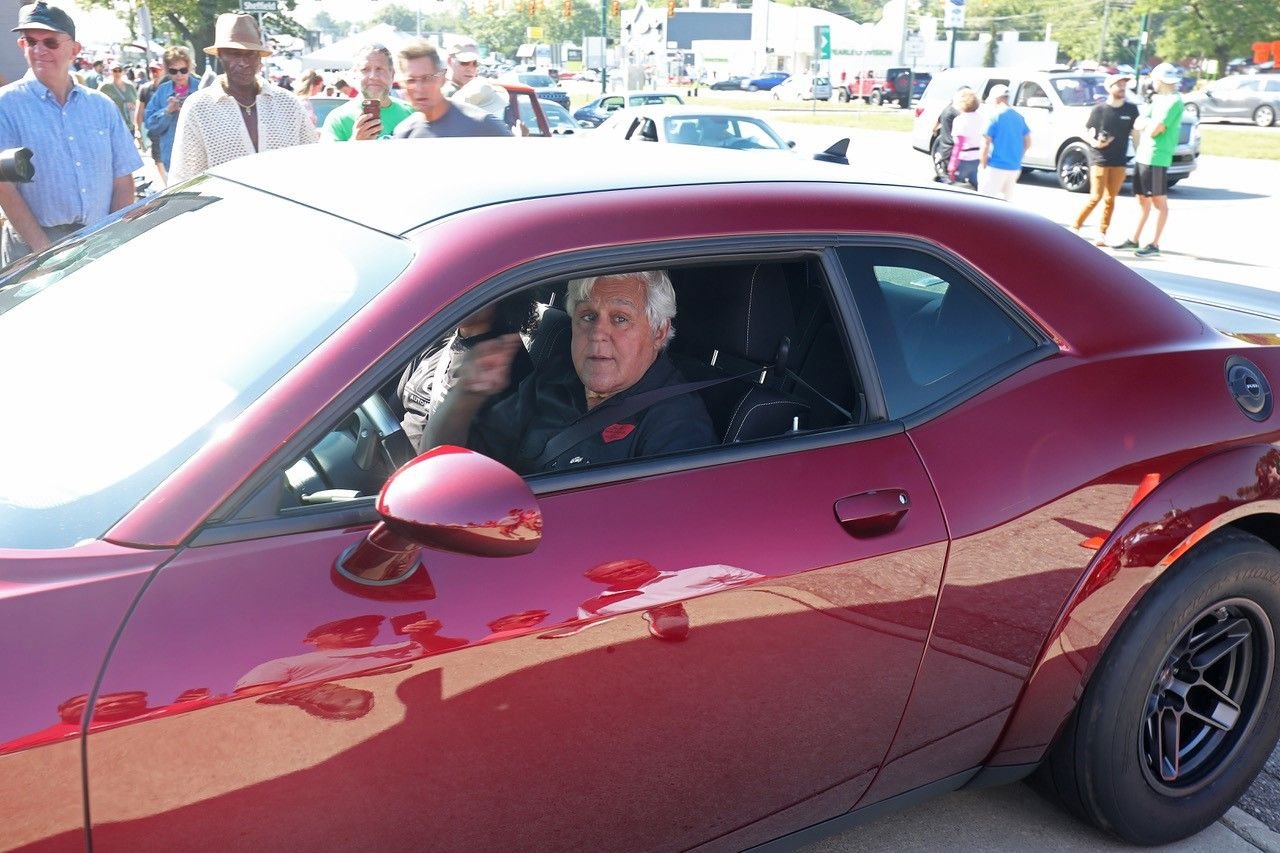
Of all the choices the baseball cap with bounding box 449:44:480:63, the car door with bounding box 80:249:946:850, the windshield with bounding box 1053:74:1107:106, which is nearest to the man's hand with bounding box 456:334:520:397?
the car door with bounding box 80:249:946:850

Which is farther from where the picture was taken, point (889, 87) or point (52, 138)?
point (889, 87)

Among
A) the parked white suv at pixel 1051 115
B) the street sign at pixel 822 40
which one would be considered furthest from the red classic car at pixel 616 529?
the street sign at pixel 822 40

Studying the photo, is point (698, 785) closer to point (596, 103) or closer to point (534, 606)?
point (534, 606)

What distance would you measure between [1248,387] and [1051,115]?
712 inches

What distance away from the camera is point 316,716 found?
167 cm

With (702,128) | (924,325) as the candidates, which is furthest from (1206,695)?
(702,128)

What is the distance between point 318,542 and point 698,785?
2.74 ft

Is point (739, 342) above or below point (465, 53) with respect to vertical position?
below

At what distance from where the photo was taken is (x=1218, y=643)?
2.85m

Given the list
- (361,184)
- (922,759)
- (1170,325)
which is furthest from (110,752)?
(1170,325)

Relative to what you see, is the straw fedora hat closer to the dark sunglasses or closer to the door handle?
the dark sunglasses

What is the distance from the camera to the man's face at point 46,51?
5105 millimetres

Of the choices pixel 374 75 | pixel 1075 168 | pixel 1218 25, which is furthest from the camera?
pixel 1218 25

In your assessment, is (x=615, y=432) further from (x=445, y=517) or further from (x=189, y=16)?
(x=189, y=16)
